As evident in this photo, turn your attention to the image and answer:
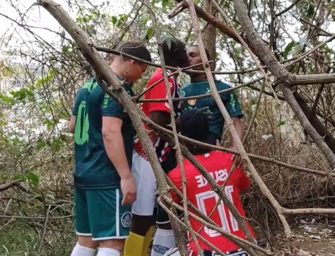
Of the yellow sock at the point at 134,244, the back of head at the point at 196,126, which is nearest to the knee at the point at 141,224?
the yellow sock at the point at 134,244

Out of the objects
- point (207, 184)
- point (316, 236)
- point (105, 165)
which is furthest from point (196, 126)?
point (316, 236)

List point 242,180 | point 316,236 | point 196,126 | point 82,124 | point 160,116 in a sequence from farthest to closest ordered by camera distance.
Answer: point 316,236 → point 160,116 → point 82,124 → point 242,180 → point 196,126

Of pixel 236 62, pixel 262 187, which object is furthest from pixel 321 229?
pixel 262 187

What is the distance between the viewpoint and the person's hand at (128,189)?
10.6ft

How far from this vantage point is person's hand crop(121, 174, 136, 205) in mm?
3219

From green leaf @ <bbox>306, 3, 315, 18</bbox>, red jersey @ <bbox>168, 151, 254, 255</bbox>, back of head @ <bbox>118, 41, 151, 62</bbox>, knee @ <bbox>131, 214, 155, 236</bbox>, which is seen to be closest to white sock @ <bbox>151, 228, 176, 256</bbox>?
knee @ <bbox>131, 214, 155, 236</bbox>

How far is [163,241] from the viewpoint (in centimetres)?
397

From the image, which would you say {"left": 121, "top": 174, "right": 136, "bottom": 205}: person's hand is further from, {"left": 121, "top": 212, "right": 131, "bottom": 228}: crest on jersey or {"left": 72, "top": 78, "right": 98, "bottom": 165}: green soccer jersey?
{"left": 72, "top": 78, "right": 98, "bottom": 165}: green soccer jersey

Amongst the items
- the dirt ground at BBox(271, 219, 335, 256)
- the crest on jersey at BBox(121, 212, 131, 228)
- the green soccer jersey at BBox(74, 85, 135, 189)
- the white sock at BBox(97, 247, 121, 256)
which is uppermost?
the green soccer jersey at BBox(74, 85, 135, 189)

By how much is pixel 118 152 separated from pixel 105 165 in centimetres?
16

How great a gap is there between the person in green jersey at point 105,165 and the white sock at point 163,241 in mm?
637

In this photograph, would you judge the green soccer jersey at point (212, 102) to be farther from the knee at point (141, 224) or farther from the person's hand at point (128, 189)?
the person's hand at point (128, 189)

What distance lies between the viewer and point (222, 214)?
3082mm

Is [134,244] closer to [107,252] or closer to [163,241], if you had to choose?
[163,241]
